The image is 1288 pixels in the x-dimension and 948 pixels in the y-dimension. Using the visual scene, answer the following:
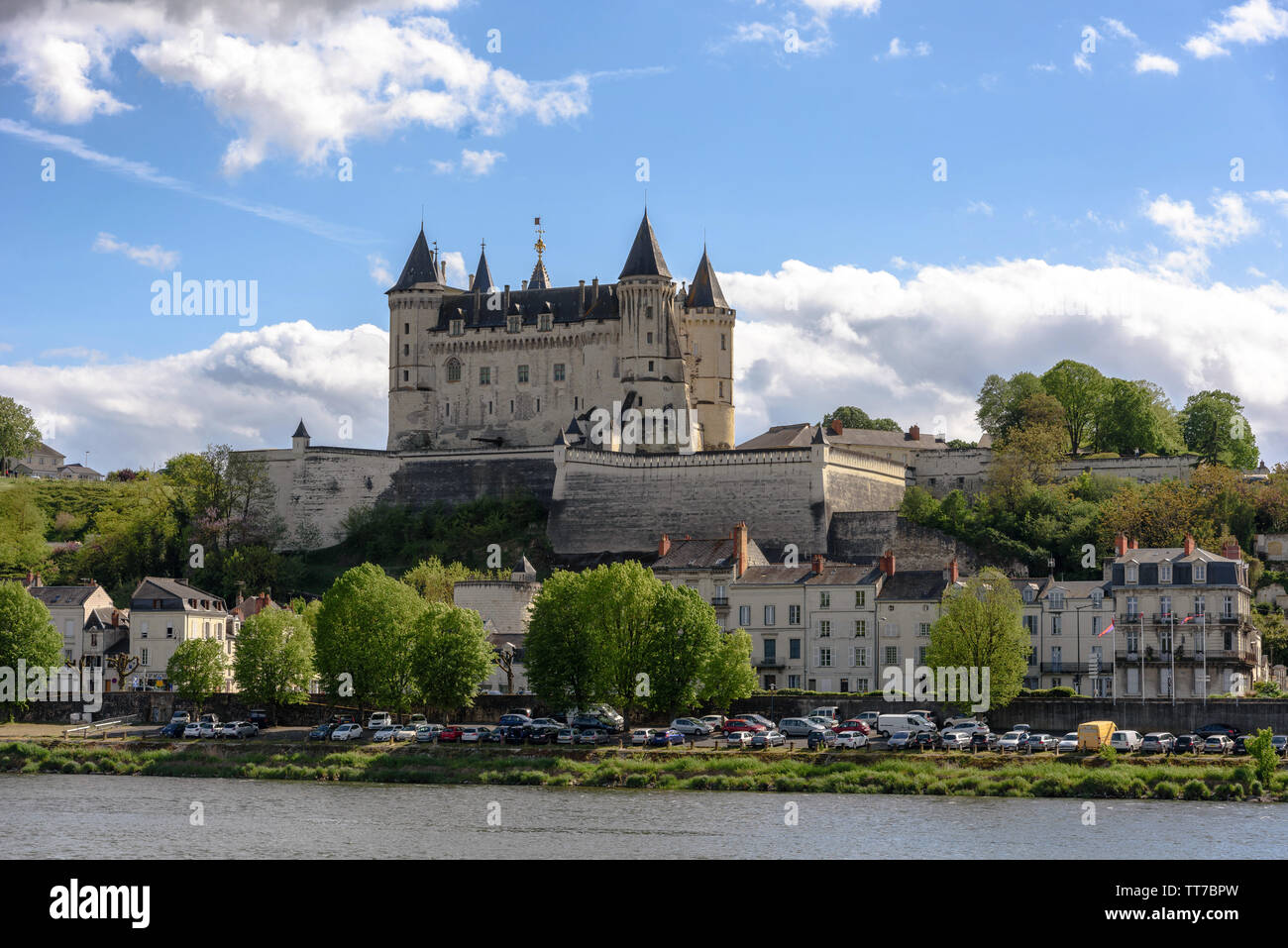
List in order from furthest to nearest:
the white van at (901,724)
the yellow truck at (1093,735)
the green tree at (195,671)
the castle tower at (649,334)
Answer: the castle tower at (649,334), the green tree at (195,671), the white van at (901,724), the yellow truck at (1093,735)

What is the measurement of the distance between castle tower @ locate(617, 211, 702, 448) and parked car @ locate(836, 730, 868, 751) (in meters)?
45.7

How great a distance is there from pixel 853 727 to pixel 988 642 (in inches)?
198

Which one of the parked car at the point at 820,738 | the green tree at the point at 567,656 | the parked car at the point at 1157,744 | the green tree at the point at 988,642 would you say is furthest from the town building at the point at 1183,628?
the green tree at the point at 567,656

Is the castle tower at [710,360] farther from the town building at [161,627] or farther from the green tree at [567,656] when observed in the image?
the green tree at [567,656]

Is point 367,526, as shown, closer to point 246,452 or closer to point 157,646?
point 246,452

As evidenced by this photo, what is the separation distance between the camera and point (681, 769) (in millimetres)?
44719

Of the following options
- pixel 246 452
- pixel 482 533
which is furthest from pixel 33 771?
pixel 246 452

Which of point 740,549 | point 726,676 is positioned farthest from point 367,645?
point 740,549

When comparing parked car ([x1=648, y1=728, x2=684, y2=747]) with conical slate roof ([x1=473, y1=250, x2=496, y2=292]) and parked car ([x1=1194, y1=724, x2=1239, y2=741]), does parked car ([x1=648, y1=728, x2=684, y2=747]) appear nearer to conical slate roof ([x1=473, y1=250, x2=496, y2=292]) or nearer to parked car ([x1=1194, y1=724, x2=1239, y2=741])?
parked car ([x1=1194, y1=724, x2=1239, y2=741])

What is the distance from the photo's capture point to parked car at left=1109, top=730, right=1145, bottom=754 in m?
45.2

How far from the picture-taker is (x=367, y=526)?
8988cm

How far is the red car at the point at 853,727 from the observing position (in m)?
47.6

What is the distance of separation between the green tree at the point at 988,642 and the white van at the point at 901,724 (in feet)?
8.16

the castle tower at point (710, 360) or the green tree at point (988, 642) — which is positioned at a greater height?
the castle tower at point (710, 360)
